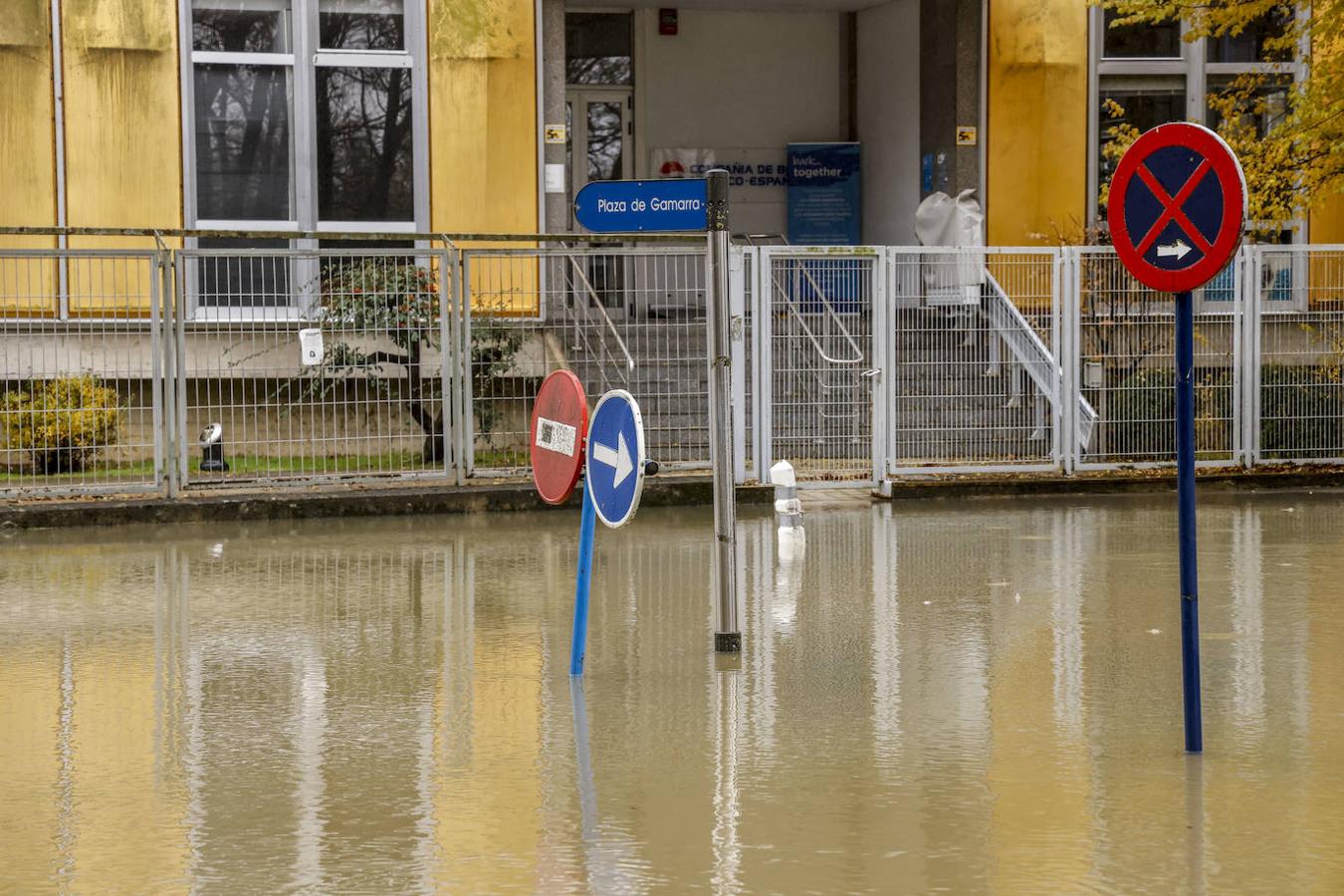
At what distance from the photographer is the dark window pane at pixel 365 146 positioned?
18859mm

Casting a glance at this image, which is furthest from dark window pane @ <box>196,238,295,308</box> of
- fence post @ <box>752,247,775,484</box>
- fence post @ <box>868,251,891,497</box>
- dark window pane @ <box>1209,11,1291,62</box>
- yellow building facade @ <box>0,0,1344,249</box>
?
dark window pane @ <box>1209,11,1291,62</box>

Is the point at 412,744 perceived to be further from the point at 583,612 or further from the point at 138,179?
the point at 138,179

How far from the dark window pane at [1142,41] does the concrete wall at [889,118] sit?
88.8 inches

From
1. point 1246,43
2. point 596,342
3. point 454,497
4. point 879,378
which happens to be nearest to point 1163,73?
point 1246,43

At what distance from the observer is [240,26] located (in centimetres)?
1858

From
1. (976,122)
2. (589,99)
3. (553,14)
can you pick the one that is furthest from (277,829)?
(589,99)

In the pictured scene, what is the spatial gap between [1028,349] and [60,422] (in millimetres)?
7945

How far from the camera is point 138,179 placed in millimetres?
18172

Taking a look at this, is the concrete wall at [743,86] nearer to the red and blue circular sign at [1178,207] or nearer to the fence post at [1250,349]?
the fence post at [1250,349]

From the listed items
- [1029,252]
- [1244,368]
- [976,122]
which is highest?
[976,122]

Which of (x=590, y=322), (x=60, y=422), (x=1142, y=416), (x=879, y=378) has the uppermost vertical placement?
(x=590, y=322)

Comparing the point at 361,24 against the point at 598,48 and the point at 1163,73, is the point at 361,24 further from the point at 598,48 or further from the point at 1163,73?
the point at 1163,73

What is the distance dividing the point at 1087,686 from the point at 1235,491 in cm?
905

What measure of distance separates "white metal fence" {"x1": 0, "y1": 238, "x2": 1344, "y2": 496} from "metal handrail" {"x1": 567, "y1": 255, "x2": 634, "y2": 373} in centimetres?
2
